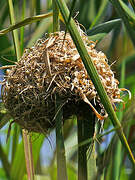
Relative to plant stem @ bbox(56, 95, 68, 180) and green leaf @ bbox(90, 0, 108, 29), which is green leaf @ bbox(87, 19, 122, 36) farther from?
plant stem @ bbox(56, 95, 68, 180)

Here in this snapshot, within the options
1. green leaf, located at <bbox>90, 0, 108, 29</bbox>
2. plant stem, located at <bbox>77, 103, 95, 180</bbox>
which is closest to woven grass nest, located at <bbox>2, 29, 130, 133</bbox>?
plant stem, located at <bbox>77, 103, 95, 180</bbox>

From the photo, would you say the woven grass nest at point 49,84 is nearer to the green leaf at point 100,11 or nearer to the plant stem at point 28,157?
the plant stem at point 28,157

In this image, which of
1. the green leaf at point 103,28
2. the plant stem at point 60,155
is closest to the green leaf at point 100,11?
the green leaf at point 103,28

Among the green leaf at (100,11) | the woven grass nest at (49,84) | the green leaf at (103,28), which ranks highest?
the green leaf at (100,11)

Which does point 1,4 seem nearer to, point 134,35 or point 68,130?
point 68,130

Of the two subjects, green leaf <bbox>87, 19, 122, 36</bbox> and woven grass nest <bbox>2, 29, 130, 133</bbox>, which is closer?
woven grass nest <bbox>2, 29, 130, 133</bbox>

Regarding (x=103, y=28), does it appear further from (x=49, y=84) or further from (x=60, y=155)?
(x=60, y=155)

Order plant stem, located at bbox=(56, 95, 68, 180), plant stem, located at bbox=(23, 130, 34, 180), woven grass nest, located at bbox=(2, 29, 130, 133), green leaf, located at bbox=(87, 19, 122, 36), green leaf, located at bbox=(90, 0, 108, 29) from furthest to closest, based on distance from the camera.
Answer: green leaf, located at bbox=(90, 0, 108, 29)
green leaf, located at bbox=(87, 19, 122, 36)
plant stem, located at bbox=(23, 130, 34, 180)
woven grass nest, located at bbox=(2, 29, 130, 133)
plant stem, located at bbox=(56, 95, 68, 180)

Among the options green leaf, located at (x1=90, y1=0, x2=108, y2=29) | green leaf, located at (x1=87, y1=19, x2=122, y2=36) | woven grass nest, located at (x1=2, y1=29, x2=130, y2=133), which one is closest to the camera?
woven grass nest, located at (x1=2, y1=29, x2=130, y2=133)

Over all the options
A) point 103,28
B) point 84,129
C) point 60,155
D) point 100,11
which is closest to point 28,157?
point 84,129

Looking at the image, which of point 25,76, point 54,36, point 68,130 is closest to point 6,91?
point 25,76
